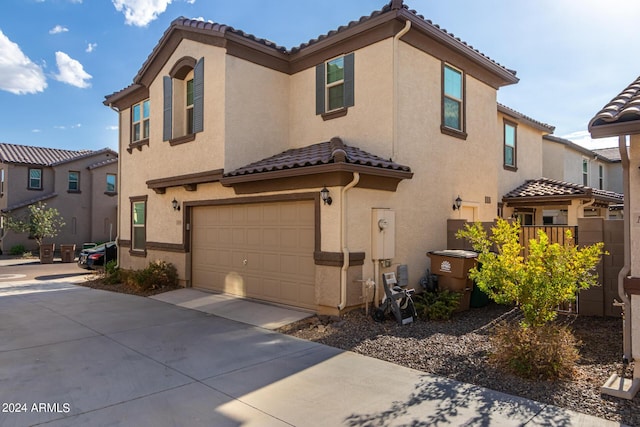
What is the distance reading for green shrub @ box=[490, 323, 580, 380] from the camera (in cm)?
507

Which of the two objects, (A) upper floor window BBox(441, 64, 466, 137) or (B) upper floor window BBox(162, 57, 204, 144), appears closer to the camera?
(A) upper floor window BBox(441, 64, 466, 137)

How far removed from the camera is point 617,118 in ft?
15.2

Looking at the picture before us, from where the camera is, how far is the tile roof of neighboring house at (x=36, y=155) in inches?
1066

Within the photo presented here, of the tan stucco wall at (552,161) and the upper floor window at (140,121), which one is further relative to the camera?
the tan stucco wall at (552,161)

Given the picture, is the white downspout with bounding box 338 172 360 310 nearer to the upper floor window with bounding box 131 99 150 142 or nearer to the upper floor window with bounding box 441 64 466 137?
the upper floor window with bounding box 441 64 466 137

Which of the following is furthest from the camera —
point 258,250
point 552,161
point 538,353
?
point 552,161

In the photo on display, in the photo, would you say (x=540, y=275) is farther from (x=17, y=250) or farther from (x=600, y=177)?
(x=17, y=250)

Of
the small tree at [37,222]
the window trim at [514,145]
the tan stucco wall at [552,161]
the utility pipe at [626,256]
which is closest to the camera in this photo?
the utility pipe at [626,256]

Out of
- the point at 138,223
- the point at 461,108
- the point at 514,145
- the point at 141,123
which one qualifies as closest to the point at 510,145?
the point at 514,145

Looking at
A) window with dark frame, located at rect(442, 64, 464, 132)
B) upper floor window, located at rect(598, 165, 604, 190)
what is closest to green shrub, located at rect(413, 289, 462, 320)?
window with dark frame, located at rect(442, 64, 464, 132)

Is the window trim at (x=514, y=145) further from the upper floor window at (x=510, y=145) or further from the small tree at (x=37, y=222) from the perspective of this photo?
the small tree at (x=37, y=222)

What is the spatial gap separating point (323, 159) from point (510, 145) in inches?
387

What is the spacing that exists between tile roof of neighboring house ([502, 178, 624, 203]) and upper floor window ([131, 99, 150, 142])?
490 inches

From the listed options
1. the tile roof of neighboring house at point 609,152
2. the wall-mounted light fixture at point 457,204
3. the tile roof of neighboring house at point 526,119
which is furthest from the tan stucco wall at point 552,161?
the tile roof of neighboring house at point 609,152
